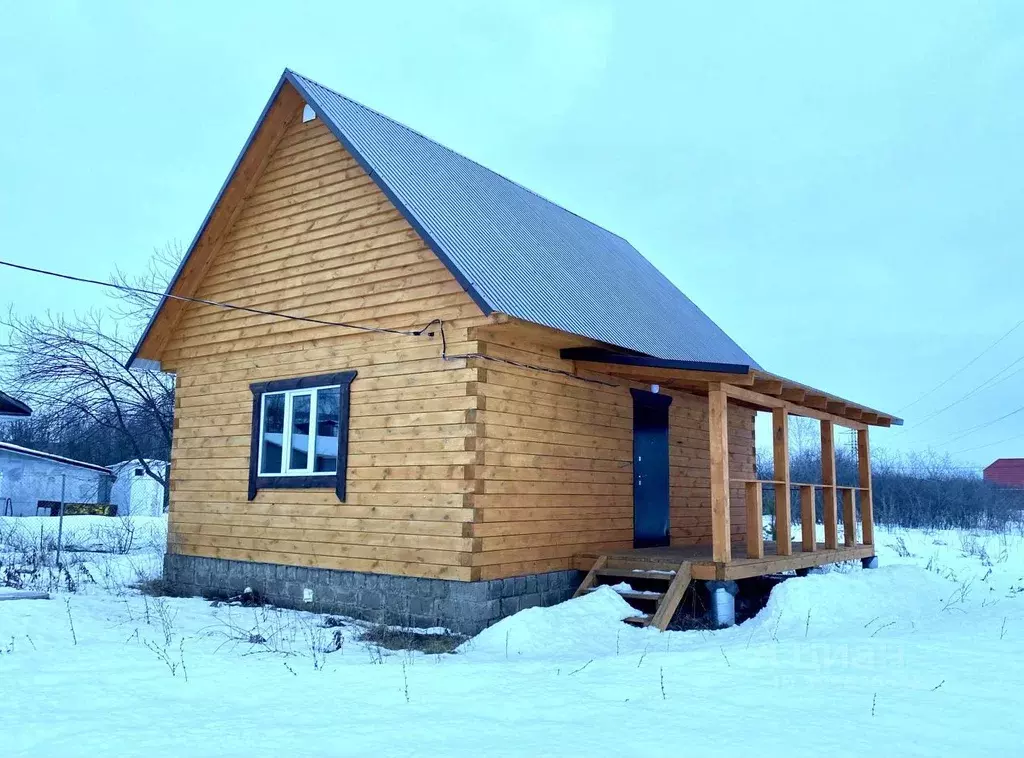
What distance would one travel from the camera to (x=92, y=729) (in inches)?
215

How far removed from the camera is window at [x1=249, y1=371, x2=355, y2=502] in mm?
10805

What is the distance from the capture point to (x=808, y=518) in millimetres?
12492

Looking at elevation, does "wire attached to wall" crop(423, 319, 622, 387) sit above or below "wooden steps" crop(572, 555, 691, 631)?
above

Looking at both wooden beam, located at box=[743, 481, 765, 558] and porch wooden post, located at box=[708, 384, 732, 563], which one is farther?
wooden beam, located at box=[743, 481, 765, 558]

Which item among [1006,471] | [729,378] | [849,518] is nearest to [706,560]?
[729,378]

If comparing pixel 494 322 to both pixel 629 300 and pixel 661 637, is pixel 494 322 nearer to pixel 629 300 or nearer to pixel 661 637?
pixel 661 637

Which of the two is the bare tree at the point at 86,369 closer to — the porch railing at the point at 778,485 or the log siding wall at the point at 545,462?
the log siding wall at the point at 545,462

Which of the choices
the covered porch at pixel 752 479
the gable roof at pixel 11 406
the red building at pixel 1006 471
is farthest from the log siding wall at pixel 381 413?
the red building at pixel 1006 471

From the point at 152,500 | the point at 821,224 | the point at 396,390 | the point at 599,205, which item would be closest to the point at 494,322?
→ the point at 396,390

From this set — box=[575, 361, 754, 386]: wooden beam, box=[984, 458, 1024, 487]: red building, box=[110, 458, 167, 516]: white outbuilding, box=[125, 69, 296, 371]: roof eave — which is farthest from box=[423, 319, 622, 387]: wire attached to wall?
box=[984, 458, 1024, 487]: red building

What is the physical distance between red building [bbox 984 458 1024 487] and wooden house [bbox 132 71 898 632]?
2140 inches

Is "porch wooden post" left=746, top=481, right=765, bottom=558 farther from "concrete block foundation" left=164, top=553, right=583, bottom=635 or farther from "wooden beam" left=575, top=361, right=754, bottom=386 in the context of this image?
"concrete block foundation" left=164, top=553, right=583, bottom=635

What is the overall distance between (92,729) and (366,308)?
616 centimetres

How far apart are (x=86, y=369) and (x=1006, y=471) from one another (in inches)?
2336
